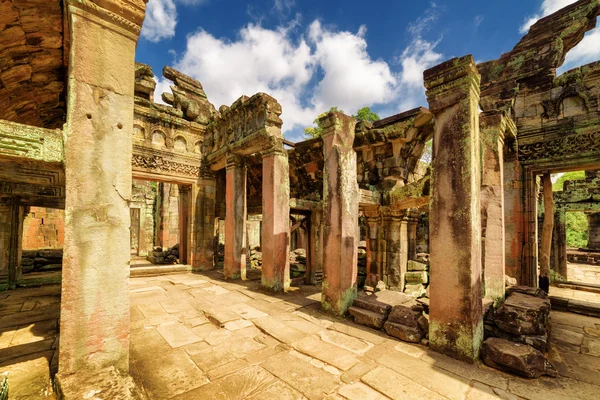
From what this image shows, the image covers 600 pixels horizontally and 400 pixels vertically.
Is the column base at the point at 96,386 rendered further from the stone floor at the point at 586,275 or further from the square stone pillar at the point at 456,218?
the stone floor at the point at 586,275

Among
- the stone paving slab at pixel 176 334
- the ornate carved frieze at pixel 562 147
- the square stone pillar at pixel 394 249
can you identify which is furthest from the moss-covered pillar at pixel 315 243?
the ornate carved frieze at pixel 562 147

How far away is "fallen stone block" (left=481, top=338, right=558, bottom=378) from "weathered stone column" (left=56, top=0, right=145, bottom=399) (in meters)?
3.92

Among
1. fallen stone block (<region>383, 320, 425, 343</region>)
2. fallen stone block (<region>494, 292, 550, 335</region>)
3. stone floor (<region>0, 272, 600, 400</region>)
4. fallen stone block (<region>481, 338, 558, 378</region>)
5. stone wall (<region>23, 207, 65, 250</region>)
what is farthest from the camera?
stone wall (<region>23, 207, 65, 250</region>)

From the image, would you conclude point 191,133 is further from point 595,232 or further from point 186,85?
point 595,232

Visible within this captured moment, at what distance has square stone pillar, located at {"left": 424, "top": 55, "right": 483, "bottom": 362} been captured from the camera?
Answer: 3.22 m

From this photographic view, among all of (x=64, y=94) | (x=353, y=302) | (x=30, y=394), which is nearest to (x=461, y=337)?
(x=353, y=302)

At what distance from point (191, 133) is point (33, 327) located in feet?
22.9

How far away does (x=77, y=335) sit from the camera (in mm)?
2240

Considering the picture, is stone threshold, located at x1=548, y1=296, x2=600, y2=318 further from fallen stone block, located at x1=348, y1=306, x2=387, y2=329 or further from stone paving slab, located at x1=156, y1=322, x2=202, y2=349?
stone paving slab, located at x1=156, y1=322, x2=202, y2=349

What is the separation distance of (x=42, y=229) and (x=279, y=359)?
15.5 meters

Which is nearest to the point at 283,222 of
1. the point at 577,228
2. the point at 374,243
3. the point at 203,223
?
the point at 374,243

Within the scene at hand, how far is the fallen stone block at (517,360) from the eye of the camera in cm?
278

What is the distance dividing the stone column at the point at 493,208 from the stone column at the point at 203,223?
8174mm

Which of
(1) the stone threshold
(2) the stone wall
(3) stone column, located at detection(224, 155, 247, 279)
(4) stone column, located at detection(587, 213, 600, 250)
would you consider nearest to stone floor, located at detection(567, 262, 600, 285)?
(4) stone column, located at detection(587, 213, 600, 250)
